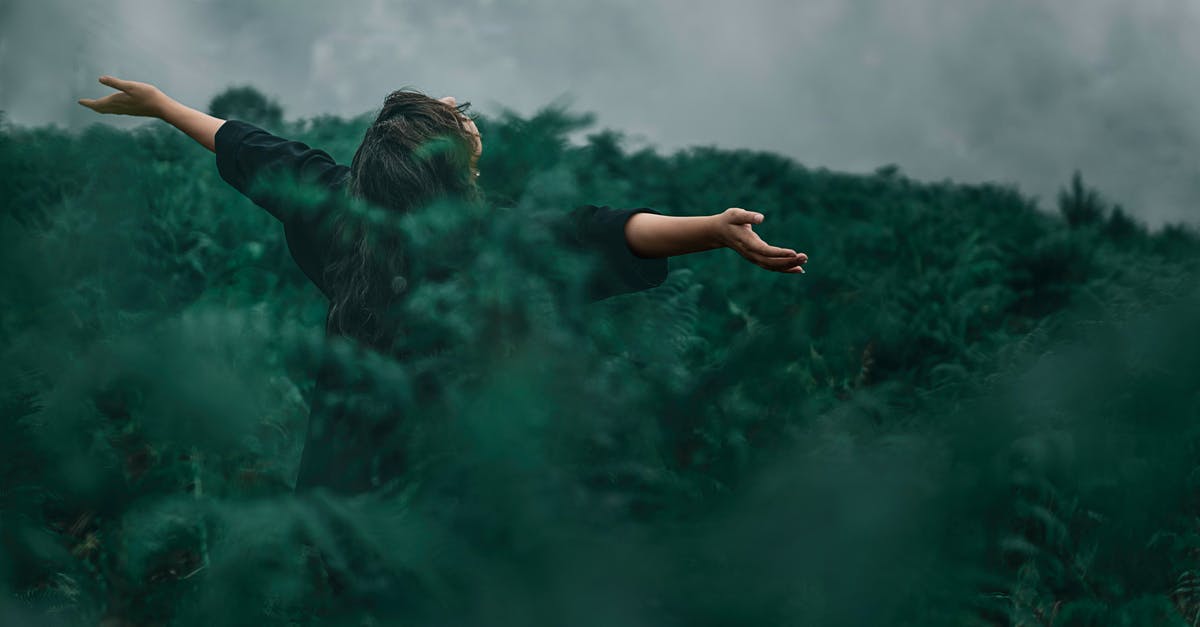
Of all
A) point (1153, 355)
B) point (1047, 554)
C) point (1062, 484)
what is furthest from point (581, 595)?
point (1153, 355)

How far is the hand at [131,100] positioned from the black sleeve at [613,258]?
133 centimetres

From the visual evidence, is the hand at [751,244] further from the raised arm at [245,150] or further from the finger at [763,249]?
Answer: the raised arm at [245,150]

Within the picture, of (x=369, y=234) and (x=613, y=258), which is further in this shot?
(x=369, y=234)

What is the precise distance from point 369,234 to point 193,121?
0.77 m

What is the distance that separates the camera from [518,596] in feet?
4.30

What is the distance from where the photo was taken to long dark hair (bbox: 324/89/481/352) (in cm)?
195

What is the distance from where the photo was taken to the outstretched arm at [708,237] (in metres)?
1.52

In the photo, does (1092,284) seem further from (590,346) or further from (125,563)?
(125,563)

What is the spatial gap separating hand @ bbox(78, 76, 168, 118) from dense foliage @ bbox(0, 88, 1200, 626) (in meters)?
0.56

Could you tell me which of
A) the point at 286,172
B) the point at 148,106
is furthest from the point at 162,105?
the point at 286,172

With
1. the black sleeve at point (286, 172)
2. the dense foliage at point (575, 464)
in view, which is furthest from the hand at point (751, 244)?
the black sleeve at point (286, 172)

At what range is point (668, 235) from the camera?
1668 millimetres

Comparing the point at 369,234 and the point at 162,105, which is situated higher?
the point at 162,105

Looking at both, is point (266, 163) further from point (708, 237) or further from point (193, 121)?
point (708, 237)
